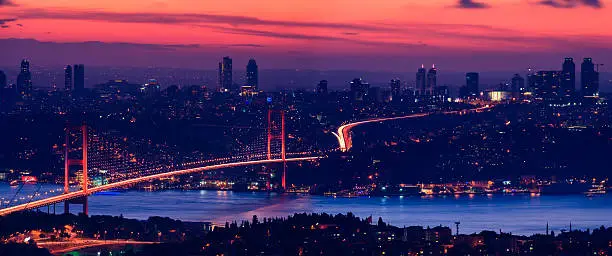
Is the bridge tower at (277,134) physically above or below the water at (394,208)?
above

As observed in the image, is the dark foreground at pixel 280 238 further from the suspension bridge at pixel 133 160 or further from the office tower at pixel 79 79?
the office tower at pixel 79 79

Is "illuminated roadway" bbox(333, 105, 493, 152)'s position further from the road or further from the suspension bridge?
the road

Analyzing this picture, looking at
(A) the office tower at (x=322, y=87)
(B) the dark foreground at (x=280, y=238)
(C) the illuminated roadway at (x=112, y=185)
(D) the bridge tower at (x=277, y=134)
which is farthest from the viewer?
(A) the office tower at (x=322, y=87)

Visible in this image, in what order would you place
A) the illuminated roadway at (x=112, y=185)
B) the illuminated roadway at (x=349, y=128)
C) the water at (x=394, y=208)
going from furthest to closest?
the illuminated roadway at (x=349, y=128)
the water at (x=394, y=208)
the illuminated roadway at (x=112, y=185)

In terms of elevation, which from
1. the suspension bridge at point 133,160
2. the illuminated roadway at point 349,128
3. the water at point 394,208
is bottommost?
the water at point 394,208

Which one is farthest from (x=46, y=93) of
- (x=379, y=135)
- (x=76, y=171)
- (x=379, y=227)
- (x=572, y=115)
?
(x=379, y=227)

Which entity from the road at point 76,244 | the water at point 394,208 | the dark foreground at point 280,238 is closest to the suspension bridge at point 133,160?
the water at point 394,208

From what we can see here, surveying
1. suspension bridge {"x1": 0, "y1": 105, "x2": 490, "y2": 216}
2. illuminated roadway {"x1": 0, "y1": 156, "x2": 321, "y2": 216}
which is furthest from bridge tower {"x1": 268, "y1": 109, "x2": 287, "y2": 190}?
illuminated roadway {"x1": 0, "y1": 156, "x2": 321, "y2": 216}

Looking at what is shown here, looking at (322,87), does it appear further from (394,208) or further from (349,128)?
(394,208)
